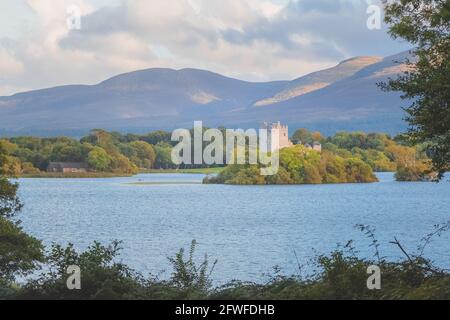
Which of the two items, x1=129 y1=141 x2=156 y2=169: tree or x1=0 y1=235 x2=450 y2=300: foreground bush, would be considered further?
x1=129 y1=141 x2=156 y2=169: tree

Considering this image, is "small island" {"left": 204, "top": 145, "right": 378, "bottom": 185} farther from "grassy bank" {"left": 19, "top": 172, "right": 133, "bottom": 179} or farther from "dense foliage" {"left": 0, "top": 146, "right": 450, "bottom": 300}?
"dense foliage" {"left": 0, "top": 146, "right": 450, "bottom": 300}

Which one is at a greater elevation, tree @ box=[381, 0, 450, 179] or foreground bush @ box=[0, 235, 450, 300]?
tree @ box=[381, 0, 450, 179]

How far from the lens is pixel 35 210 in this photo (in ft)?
229

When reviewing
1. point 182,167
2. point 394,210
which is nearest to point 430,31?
point 394,210

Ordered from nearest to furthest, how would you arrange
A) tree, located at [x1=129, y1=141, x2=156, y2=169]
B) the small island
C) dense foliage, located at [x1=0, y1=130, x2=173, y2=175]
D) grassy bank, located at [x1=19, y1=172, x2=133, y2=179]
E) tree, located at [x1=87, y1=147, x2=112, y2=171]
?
the small island
grassy bank, located at [x1=19, y1=172, x2=133, y2=179]
dense foliage, located at [x1=0, y1=130, x2=173, y2=175]
tree, located at [x1=87, y1=147, x2=112, y2=171]
tree, located at [x1=129, y1=141, x2=156, y2=169]

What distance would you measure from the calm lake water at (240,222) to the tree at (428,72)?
6452 millimetres

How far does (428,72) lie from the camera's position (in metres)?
12.8

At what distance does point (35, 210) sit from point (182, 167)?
4562 inches

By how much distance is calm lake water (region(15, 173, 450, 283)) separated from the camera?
3480cm

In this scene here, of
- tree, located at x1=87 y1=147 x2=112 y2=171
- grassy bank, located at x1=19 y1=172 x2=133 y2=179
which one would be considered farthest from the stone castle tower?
tree, located at x1=87 y1=147 x2=112 y2=171

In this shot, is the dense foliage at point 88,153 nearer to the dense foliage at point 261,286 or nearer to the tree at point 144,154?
the tree at point 144,154

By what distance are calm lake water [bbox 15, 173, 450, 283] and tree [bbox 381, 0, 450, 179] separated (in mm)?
6452

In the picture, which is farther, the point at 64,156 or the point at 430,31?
the point at 64,156
